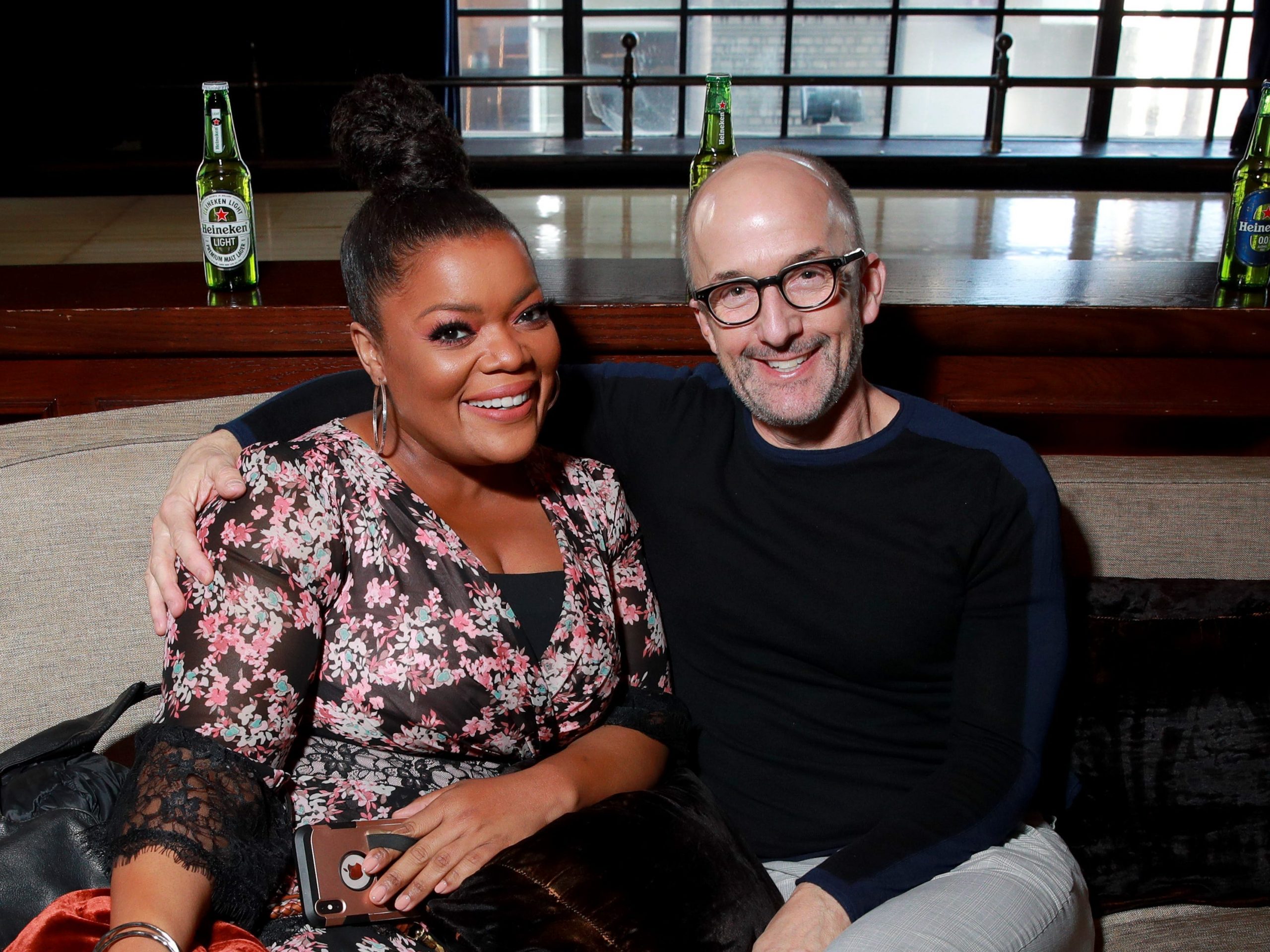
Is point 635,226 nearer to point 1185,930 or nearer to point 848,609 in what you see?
point 848,609

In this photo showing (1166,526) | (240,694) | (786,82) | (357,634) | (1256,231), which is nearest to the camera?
(240,694)

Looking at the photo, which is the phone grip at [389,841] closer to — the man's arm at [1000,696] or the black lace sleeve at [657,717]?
the black lace sleeve at [657,717]

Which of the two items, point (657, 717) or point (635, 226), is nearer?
point (657, 717)

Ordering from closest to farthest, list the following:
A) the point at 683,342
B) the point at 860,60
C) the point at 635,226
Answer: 1. the point at 683,342
2. the point at 635,226
3. the point at 860,60

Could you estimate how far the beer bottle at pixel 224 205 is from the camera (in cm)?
180

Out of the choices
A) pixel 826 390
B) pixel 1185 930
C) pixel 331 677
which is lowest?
pixel 1185 930

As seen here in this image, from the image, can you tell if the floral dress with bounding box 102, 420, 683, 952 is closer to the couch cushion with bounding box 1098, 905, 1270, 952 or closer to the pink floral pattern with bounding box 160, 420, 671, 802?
the pink floral pattern with bounding box 160, 420, 671, 802

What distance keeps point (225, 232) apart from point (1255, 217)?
1.79 m

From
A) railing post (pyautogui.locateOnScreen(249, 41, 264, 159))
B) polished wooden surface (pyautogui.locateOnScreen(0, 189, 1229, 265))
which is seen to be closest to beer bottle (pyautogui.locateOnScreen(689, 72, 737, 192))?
polished wooden surface (pyautogui.locateOnScreen(0, 189, 1229, 265))

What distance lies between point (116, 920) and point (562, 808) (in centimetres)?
48

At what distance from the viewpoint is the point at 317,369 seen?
187 cm

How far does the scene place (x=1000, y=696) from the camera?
137 centimetres

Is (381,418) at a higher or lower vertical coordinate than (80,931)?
higher

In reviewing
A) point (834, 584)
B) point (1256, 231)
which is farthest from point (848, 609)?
point (1256, 231)
